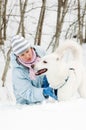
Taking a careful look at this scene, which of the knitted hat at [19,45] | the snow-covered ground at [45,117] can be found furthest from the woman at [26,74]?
the snow-covered ground at [45,117]

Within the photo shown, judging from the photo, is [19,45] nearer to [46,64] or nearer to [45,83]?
[46,64]

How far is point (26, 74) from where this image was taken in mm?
3965

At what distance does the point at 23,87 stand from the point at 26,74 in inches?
5.6

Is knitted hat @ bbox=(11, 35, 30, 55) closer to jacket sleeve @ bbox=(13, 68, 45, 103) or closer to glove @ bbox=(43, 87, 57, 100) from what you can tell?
jacket sleeve @ bbox=(13, 68, 45, 103)

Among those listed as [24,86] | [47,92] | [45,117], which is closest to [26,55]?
[24,86]

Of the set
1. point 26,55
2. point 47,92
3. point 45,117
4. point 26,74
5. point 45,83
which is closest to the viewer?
point 45,117

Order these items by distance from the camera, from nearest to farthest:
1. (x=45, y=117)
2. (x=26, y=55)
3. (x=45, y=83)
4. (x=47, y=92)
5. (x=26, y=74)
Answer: (x=45, y=117) → (x=47, y=92) → (x=26, y=55) → (x=26, y=74) → (x=45, y=83)

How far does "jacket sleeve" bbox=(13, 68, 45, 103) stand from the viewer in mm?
3871

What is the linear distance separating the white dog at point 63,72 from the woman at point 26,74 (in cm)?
8

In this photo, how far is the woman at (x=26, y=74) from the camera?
3.82m

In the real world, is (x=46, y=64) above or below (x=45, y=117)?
above

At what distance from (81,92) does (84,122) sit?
0.85m

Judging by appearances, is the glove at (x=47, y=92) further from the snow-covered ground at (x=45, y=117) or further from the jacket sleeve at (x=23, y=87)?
the snow-covered ground at (x=45, y=117)

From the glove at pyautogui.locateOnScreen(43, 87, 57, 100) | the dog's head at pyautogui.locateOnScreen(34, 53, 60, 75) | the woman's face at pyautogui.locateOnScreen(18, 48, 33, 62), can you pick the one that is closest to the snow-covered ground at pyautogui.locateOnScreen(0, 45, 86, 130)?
the glove at pyautogui.locateOnScreen(43, 87, 57, 100)
